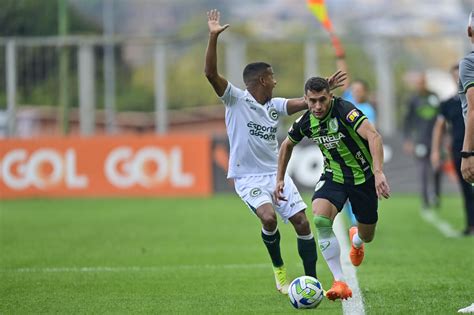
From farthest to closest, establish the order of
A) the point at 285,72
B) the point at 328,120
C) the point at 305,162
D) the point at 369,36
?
1. the point at 285,72
2. the point at 369,36
3. the point at 305,162
4. the point at 328,120

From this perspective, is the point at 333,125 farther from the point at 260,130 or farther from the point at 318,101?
the point at 260,130

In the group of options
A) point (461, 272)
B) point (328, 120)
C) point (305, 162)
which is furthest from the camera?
point (305, 162)

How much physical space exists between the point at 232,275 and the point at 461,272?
2.40 m

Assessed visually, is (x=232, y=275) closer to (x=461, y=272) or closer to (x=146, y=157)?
(x=461, y=272)

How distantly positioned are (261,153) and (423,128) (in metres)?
11.0

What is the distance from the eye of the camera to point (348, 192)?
983 cm

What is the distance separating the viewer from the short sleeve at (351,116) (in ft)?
31.0

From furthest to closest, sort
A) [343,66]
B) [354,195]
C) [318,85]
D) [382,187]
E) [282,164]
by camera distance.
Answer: [343,66]
[282,164]
[354,195]
[318,85]
[382,187]

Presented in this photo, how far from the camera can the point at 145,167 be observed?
956 inches

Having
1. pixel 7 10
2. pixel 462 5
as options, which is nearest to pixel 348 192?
pixel 7 10

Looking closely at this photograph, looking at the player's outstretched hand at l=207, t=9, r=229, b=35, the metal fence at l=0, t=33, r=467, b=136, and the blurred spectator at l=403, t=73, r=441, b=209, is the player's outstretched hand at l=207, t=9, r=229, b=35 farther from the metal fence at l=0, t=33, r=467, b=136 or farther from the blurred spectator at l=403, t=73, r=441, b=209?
the metal fence at l=0, t=33, r=467, b=136

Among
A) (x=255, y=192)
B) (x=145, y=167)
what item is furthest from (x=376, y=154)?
(x=145, y=167)

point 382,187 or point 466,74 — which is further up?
point 466,74

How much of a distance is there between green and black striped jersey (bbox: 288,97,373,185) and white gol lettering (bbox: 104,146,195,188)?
47.5ft
